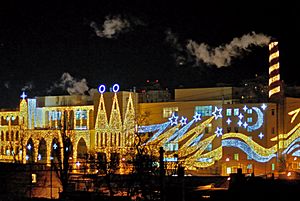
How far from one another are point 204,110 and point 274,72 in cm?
444

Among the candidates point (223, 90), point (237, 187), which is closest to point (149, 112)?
point (223, 90)

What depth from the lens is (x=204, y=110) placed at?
31.3 meters

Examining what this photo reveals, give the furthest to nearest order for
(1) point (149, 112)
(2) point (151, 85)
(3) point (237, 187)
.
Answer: (2) point (151, 85) → (1) point (149, 112) → (3) point (237, 187)

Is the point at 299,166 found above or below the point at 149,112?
below

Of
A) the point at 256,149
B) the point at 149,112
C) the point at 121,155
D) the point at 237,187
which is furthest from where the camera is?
the point at 149,112

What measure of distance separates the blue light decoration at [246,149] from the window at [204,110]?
1953 millimetres

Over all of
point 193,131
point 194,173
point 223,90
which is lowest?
point 194,173

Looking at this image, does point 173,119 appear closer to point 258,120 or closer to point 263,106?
point 258,120

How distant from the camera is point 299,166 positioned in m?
30.2

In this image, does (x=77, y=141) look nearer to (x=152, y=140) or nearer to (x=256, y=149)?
(x=152, y=140)

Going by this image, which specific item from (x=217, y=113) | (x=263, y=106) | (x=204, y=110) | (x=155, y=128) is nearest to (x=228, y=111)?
(x=217, y=113)

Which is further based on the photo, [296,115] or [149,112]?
[149,112]

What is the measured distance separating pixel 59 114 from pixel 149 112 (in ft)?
19.8

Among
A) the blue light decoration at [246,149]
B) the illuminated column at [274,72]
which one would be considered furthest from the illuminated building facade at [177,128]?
the illuminated column at [274,72]
